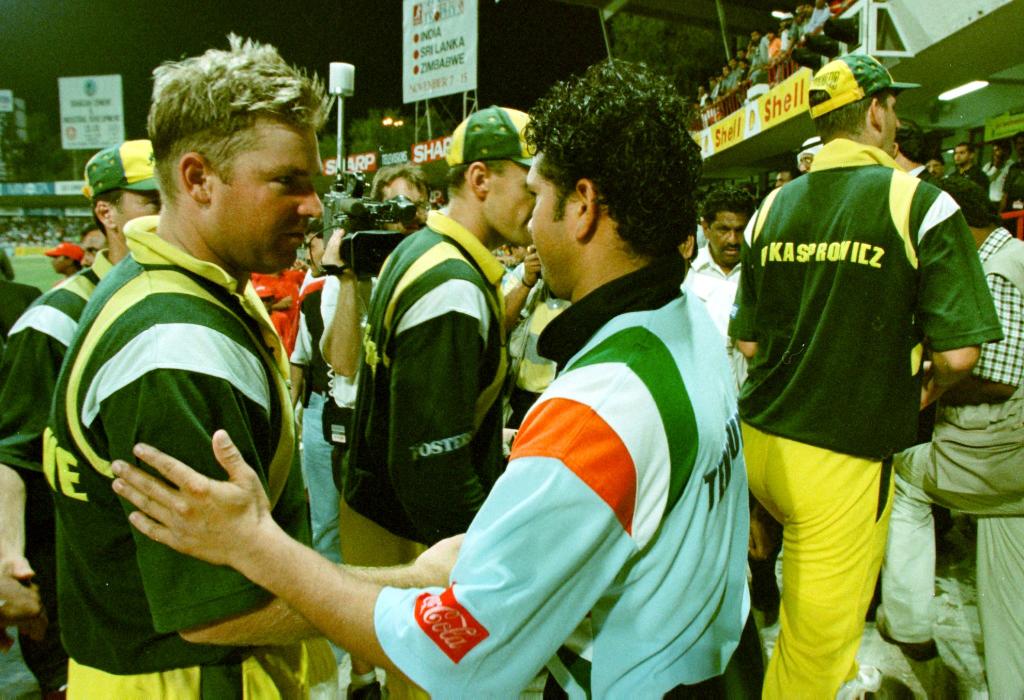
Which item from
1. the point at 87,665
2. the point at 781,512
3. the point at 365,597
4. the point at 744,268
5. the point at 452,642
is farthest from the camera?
the point at 744,268

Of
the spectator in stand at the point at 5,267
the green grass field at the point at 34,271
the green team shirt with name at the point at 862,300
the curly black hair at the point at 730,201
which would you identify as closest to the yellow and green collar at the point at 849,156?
the green team shirt with name at the point at 862,300

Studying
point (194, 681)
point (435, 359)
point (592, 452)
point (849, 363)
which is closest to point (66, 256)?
point (435, 359)

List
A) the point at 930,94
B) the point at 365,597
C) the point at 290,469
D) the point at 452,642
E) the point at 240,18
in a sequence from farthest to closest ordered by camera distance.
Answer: the point at 240,18 < the point at 930,94 < the point at 290,469 < the point at 365,597 < the point at 452,642

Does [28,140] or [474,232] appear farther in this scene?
[28,140]

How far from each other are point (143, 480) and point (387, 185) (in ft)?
12.1

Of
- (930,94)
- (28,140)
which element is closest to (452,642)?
(930,94)

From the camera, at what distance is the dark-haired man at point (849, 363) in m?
2.44

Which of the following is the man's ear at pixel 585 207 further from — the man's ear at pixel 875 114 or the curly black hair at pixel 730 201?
the curly black hair at pixel 730 201

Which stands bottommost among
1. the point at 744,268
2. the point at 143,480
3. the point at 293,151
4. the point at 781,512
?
the point at 781,512

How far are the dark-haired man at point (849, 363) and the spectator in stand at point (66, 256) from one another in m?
6.87

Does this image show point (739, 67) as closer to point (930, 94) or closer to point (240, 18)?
point (930, 94)

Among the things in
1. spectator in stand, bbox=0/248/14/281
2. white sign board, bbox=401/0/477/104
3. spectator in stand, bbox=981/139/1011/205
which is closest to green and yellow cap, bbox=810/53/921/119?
spectator in stand, bbox=0/248/14/281

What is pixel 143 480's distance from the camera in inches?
45.0

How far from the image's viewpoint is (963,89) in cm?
1177
